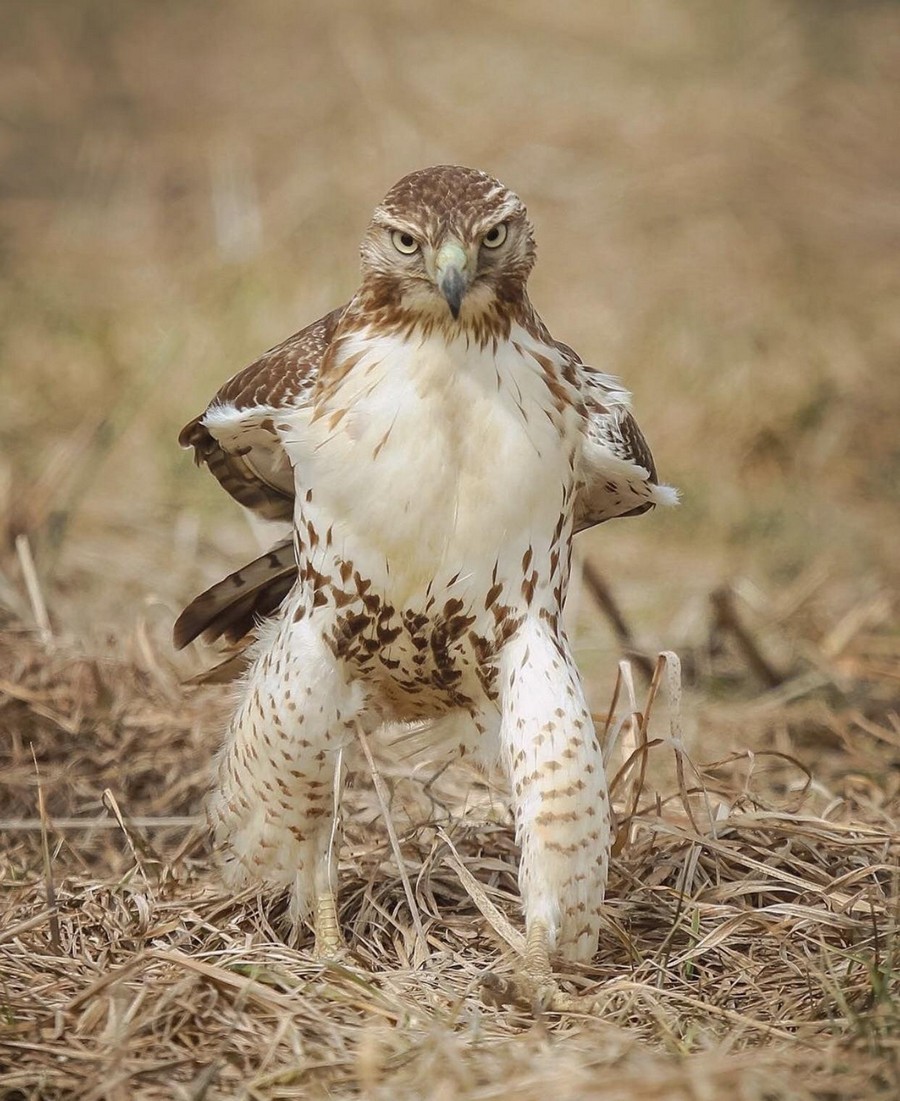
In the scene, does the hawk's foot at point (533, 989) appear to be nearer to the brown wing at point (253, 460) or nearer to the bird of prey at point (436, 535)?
the bird of prey at point (436, 535)

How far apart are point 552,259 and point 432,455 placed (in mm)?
7301

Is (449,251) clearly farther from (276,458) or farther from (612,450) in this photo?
(276,458)

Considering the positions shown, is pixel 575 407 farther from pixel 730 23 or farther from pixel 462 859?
pixel 730 23

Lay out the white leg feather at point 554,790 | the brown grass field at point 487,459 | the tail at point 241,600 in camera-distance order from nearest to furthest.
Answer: the brown grass field at point 487,459 < the white leg feather at point 554,790 < the tail at point 241,600

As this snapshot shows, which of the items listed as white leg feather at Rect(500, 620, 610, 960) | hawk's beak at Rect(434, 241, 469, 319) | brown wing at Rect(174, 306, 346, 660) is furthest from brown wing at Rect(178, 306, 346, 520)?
white leg feather at Rect(500, 620, 610, 960)

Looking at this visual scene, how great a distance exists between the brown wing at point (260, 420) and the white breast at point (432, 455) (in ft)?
0.44

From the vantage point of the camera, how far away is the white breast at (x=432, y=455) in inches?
146

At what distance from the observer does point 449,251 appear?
3.48 meters

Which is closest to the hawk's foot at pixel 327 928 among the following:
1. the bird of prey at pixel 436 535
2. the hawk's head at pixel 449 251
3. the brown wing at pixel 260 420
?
the bird of prey at pixel 436 535

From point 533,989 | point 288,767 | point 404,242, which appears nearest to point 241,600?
point 288,767

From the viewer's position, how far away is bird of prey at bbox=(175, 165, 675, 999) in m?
3.69

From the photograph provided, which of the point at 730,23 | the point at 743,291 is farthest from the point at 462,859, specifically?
the point at 730,23

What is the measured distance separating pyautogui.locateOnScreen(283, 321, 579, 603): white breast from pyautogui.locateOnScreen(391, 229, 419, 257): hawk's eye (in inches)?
8.4

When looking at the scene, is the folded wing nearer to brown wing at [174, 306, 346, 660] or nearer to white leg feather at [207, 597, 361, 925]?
brown wing at [174, 306, 346, 660]
